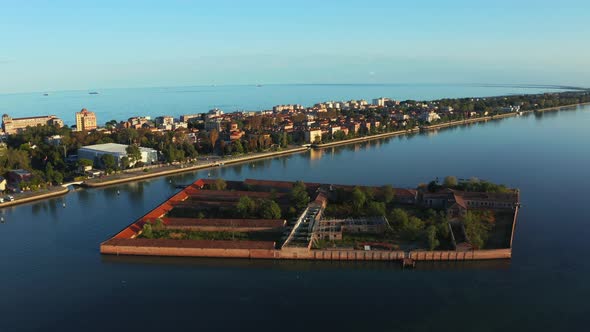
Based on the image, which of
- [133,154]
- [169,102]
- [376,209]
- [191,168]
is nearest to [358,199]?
[376,209]

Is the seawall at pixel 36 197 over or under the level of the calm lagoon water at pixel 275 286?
over

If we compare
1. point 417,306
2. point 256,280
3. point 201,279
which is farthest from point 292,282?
point 417,306

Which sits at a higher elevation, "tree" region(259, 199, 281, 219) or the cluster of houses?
the cluster of houses

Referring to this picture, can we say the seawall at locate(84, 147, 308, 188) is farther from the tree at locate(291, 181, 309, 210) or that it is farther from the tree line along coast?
Result: the tree at locate(291, 181, 309, 210)

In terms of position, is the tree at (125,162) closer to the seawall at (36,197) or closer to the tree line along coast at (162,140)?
the tree line along coast at (162,140)

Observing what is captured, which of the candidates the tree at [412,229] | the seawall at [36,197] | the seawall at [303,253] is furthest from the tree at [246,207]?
the seawall at [36,197]

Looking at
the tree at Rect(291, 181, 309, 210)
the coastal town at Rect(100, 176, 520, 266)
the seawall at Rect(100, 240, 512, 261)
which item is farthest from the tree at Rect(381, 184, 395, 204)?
the seawall at Rect(100, 240, 512, 261)

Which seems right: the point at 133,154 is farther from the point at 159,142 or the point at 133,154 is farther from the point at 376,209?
the point at 376,209
